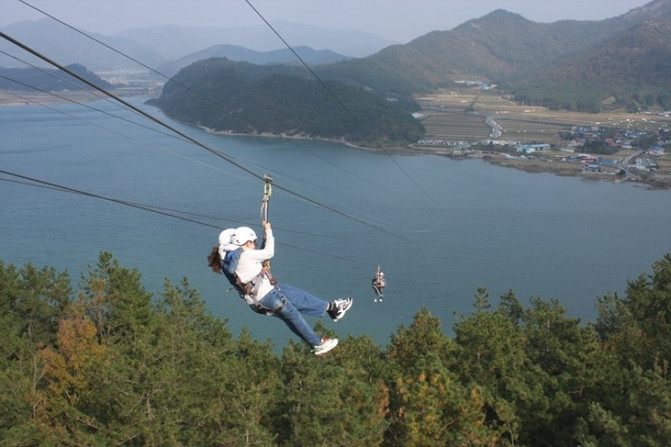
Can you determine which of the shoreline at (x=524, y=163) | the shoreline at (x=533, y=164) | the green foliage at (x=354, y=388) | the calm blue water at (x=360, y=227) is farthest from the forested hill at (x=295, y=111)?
the green foliage at (x=354, y=388)

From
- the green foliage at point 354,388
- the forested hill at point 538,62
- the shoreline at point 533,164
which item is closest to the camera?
the green foliage at point 354,388

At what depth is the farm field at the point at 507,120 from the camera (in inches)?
1262

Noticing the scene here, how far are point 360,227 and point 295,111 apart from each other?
62.1 ft

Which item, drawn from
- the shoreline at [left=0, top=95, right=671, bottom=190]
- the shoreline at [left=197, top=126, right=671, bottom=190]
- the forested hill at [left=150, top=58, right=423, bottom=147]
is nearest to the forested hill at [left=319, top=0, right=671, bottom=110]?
the forested hill at [left=150, top=58, right=423, bottom=147]

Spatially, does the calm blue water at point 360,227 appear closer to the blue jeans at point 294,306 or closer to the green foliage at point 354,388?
the green foliage at point 354,388

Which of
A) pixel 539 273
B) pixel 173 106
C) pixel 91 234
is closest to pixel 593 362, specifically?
pixel 539 273

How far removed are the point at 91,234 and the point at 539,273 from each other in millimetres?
9865

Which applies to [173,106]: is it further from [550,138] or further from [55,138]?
[550,138]

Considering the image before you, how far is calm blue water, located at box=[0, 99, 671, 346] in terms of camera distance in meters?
11.7

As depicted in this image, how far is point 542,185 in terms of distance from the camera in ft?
69.4

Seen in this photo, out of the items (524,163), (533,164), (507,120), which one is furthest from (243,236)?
(507,120)

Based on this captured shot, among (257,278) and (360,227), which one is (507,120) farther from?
(257,278)

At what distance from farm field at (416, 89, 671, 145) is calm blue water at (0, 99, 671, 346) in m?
7.86

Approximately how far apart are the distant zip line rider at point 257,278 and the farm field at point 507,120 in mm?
29220
